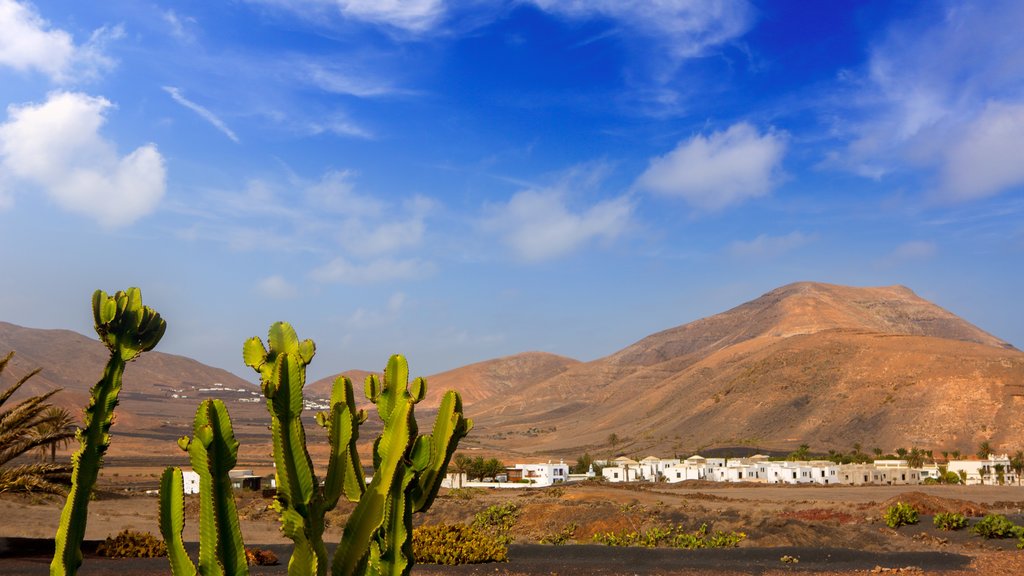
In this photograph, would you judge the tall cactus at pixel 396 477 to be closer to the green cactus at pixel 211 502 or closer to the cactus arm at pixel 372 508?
the cactus arm at pixel 372 508

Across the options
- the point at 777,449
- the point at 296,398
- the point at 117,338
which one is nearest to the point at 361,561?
the point at 296,398

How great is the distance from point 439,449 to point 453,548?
11.1 m

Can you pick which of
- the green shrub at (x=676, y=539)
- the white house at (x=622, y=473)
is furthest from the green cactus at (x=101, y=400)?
the white house at (x=622, y=473)

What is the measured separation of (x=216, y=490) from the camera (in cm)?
687

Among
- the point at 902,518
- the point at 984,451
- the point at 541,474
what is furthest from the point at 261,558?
the point at 984,451

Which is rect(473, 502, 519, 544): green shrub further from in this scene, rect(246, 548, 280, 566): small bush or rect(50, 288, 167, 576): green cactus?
rect(50, 288, 167, 576): green cactus

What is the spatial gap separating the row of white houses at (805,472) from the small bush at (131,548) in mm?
61865

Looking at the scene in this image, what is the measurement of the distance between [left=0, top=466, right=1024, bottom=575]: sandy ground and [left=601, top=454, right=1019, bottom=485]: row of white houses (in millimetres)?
15152

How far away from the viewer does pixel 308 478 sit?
6.86 meters

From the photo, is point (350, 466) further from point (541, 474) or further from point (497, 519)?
point (541, 474)

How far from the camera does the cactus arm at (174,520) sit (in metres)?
7.02

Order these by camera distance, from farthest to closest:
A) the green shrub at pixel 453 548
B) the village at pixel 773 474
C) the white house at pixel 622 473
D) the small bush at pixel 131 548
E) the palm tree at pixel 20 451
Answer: the white house at pixel 622 473 < the village at pixel 773 474 < the small bush at pixel 131 548 < the green shrub at pixel 453 548 < the palm tree at pixel 20 451

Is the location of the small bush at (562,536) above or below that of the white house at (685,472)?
below

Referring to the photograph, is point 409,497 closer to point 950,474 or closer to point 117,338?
point 117,338
